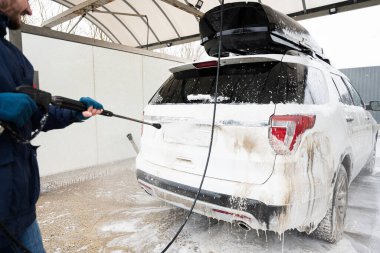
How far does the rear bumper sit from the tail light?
444mm

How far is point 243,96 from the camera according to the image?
2248mm

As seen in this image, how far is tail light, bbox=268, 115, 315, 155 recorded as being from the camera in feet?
6.62

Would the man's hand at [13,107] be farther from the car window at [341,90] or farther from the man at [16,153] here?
the car window at [341,90]

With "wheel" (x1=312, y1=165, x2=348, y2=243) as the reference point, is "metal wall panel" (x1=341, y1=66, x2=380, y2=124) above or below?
above

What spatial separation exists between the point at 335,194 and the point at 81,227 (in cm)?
281

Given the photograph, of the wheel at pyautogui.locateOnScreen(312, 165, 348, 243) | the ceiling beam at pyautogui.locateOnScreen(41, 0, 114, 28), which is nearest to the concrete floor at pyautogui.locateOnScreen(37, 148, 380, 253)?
the wheel at pyautogui.locateOnScreen(312, 165, 348, 243)

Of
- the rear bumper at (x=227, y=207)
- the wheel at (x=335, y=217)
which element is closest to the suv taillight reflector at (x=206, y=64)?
the rear bumper at (x=227, y=207)

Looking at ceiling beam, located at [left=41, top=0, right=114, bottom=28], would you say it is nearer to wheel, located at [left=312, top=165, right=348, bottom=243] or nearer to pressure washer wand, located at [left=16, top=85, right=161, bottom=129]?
pressure washer wand, located at [left=16, top=85, right=161, bottom=129]

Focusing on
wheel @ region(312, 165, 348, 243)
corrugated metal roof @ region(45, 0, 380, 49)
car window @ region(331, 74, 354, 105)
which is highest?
corrugated metal roof @ region(45, 0, 380, 49)

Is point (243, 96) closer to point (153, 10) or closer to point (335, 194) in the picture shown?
point (335, 194)

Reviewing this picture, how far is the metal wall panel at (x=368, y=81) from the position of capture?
13570 millimetres

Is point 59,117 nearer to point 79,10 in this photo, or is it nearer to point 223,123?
point 223,123

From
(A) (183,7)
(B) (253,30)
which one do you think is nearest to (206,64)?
(B) (253,30)

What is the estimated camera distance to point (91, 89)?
489 centimetres
